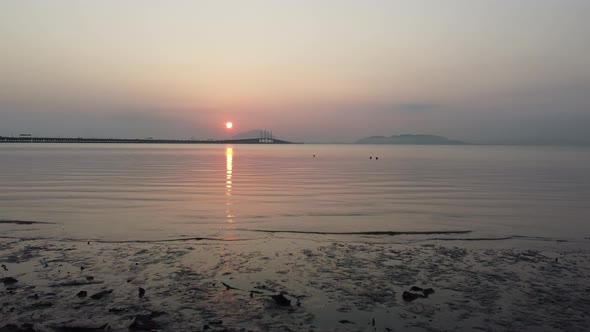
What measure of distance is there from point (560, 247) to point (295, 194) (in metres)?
18.0

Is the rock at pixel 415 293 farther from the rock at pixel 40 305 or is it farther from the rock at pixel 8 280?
the rock at pixel 8 280

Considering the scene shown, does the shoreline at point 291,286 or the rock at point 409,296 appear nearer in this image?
the shoreline at point 291,286

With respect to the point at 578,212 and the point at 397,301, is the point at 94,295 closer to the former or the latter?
the point at 397,301

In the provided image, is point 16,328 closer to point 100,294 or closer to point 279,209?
point 100,294

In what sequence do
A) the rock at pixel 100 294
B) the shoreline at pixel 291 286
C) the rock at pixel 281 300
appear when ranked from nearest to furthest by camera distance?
the shoreline at pixel 291 286, the rock at pixel 281 300, the rock at pixel 100 294

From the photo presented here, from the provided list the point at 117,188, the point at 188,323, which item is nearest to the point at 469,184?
the point at 117,188

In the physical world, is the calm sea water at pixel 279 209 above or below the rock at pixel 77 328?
below

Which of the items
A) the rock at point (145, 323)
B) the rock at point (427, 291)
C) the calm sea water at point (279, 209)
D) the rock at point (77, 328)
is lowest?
the calm sea water at point (279, 209)

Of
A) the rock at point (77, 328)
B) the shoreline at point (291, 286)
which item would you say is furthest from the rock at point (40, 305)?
the rock at point (77, 328)

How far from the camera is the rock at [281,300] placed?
880 centimetres

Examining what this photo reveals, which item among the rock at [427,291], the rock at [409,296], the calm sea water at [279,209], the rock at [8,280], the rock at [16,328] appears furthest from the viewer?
the calm sea water at [279,209]

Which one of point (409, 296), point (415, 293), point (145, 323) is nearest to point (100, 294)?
point (145, 323)

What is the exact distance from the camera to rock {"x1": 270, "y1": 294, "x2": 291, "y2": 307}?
8.80 m

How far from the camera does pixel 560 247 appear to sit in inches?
569
